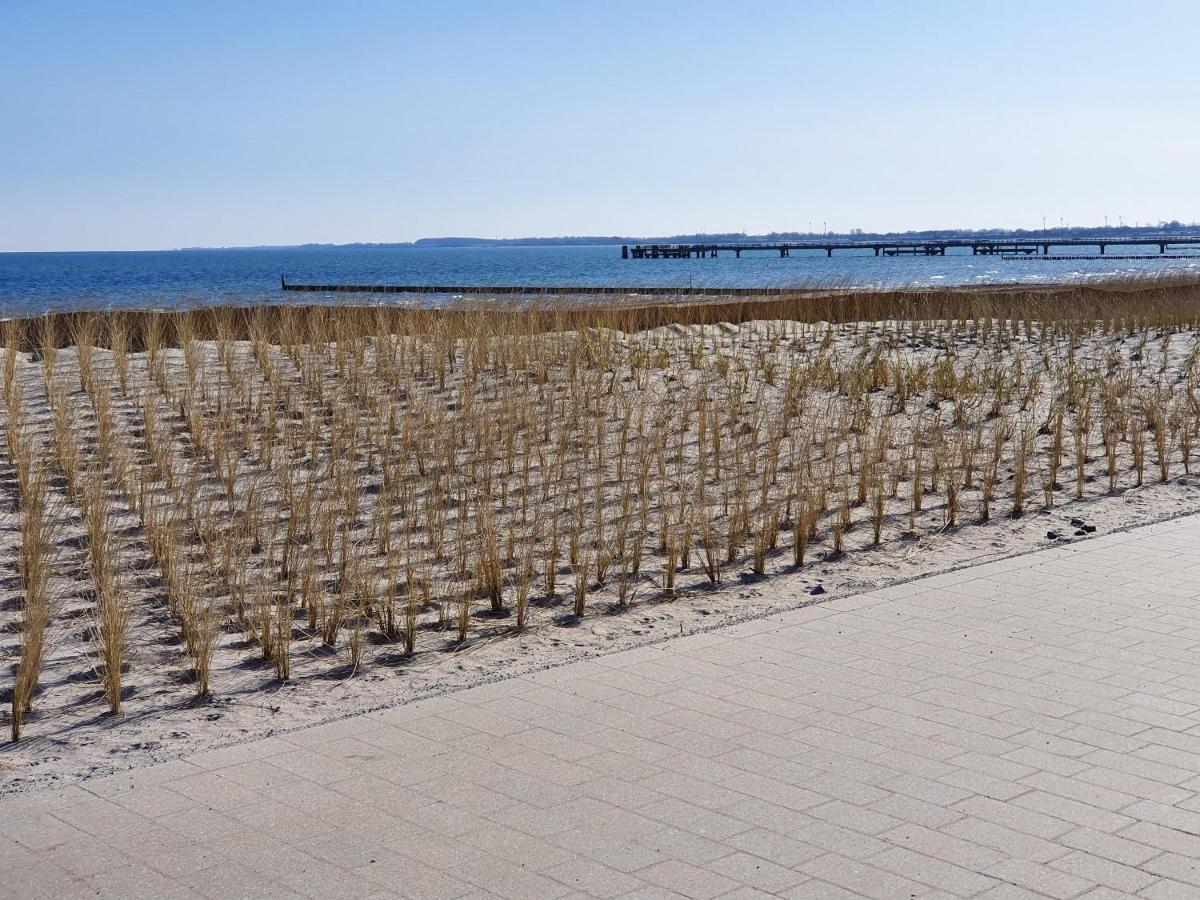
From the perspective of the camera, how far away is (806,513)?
7555 mm

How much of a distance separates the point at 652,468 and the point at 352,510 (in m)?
2.54

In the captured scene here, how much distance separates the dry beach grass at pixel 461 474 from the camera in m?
5.65

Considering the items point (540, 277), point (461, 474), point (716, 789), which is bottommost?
point (716, 789)

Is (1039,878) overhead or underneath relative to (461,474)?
underneath

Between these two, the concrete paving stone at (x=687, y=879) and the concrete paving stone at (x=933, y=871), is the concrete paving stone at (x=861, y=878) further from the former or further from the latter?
the concrete paving stone at (x=687, y=879)

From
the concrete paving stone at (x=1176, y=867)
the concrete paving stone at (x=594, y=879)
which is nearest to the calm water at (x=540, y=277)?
the concrete paving stone at (x=594, y=879)

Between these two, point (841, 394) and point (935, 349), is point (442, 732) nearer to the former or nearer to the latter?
point (841, 394)

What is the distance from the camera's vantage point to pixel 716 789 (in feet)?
12.7

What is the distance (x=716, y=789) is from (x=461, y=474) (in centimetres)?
528

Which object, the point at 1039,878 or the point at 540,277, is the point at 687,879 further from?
the point at 540,277

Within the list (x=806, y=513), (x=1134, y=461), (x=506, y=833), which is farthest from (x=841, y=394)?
(x=506, y=833)

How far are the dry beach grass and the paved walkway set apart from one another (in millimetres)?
822

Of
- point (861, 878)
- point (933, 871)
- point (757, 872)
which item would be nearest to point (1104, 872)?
point (933, 871)

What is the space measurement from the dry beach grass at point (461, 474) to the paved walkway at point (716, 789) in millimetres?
822
